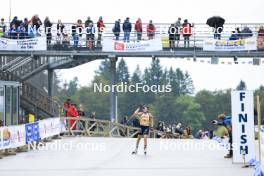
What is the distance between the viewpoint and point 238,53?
32.3m

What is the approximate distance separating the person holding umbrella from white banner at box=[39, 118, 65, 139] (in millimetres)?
9428

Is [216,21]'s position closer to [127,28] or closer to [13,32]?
[127,28]

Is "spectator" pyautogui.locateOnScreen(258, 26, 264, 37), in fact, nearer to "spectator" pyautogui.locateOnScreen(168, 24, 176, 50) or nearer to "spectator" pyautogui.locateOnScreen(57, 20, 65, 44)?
"spectator" pyautogui.locateOnScreen(168, 24, 176, 50)

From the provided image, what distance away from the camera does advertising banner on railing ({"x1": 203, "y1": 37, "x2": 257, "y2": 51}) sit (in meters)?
31.8

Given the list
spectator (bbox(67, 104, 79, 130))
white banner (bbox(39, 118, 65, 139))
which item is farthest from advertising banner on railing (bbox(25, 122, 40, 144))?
spectator (bbox(67, 104, 79, 130))

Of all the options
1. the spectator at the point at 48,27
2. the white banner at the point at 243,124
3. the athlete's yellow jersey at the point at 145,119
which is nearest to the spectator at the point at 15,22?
the spectator at the point at 48,27

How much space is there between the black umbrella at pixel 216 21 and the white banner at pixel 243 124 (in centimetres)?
1559

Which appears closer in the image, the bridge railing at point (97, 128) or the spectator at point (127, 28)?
the bridge railing at point (97, 128)

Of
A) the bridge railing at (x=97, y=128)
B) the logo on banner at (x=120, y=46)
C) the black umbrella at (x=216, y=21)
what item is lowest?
the bridge railing at (x=97, y=128)

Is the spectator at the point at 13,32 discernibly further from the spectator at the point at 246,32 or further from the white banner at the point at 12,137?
the spectator at the point at 246,32

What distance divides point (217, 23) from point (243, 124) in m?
16.0

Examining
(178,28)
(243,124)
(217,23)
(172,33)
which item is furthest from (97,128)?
(243,124)

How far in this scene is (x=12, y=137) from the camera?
20.9 metres

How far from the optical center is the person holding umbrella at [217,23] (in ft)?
104
